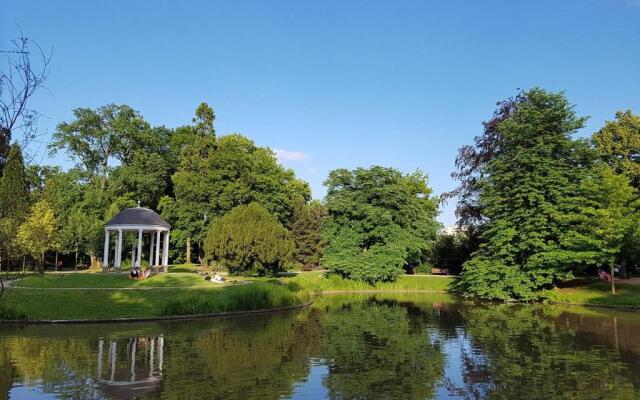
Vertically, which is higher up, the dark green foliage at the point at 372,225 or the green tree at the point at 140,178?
the green tree at the point at 140,178

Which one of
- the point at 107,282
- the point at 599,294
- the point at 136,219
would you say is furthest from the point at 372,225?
the point at 107,282

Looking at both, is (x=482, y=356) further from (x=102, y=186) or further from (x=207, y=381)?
(x=102, y=186)

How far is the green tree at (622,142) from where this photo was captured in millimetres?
44406

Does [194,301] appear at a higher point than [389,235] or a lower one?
lower

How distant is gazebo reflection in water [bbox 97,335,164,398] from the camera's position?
12695mm

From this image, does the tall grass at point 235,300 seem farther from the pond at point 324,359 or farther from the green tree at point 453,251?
the green tree at point 453,251

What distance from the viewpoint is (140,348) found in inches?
696

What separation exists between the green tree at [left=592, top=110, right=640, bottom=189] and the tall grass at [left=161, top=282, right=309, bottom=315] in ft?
106

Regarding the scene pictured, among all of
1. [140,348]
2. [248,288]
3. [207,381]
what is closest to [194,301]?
[248,288]

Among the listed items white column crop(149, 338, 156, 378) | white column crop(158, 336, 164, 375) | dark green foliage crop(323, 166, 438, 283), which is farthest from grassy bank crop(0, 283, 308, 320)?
dark green foliage crop(323, 166, 438, 283)

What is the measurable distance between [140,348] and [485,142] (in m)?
40.2

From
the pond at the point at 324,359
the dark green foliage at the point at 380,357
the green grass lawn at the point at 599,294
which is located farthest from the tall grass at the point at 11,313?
the green grass lawn at the point at 599,294

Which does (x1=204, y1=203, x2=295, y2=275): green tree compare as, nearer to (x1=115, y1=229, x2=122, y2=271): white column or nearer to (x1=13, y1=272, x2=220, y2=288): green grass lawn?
(x1=13, y1=272, x2=220, y2=288): green grass lawn

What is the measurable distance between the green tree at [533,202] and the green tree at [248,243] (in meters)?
16.1
